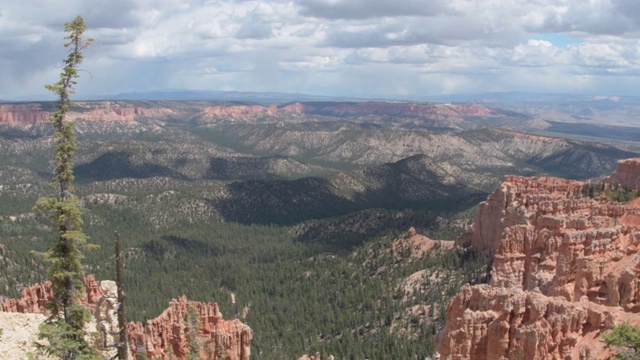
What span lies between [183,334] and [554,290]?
3464 cm

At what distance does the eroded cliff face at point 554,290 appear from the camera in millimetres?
44562

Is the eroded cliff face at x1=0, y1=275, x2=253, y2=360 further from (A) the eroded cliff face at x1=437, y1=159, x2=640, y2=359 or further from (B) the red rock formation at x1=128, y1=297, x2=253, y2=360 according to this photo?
(A) the eroded cliff face at x1=437, y1=159, x2=640, y2=359

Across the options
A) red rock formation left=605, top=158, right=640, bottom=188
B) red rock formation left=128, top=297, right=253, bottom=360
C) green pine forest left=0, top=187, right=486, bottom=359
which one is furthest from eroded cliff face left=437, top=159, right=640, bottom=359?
red rock formation left=605, top=158, right=640, bottom=188

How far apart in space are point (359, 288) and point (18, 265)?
6826cm

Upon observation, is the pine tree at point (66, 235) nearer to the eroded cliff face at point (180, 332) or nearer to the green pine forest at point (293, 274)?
the eroded cliff face at point (180, 332)

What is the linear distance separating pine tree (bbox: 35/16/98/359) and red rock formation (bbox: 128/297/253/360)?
26.4 m

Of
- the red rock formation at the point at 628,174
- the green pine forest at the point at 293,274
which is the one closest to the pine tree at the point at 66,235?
the green pine forest at the point at 293,274

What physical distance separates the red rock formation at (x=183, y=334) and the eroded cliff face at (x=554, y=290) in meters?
19.1

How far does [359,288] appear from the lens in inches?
4542

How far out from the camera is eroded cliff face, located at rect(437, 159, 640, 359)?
1754 inches

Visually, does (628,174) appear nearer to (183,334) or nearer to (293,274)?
(293,274)

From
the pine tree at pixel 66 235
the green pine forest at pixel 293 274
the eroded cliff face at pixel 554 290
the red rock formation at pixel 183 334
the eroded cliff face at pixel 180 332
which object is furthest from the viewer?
the green pine forest at pixel 293 274

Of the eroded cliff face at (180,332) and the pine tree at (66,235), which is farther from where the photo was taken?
the eroded cliff face at (180,332)

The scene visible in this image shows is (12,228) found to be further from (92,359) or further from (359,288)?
(92,359)
